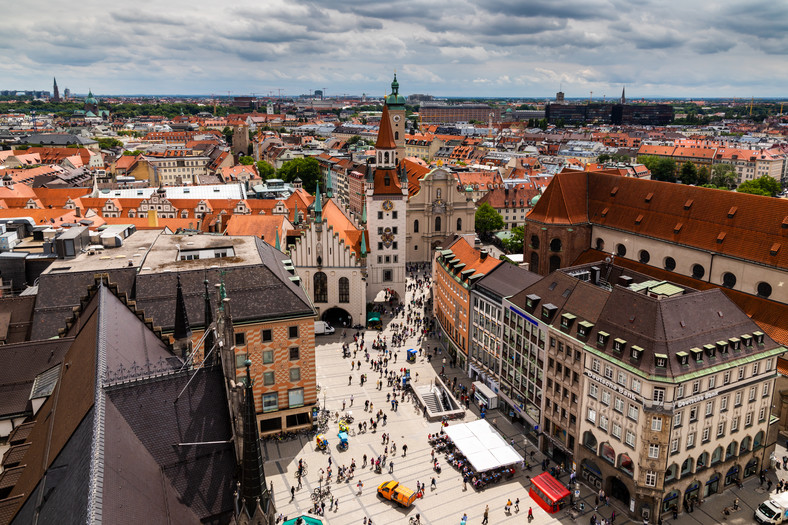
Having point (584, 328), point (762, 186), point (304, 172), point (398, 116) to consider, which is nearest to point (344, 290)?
point (584, 328)

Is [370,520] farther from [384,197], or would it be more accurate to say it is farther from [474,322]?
[384,197]

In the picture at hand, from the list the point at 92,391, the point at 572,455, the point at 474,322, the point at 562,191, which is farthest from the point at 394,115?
the point at 92,391

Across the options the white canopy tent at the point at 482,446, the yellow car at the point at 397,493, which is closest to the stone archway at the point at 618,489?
the white canopy tent at the point at 482,446

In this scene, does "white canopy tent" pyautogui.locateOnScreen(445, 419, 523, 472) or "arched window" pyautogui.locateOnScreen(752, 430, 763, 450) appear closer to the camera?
"white canopy tent" pyautogui.locateOnScreen(445, 419, 523, 472)

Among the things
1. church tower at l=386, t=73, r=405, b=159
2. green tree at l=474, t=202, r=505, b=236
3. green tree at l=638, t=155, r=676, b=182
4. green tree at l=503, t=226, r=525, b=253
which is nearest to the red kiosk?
green tree at l=503, t=226, r=525, b=253

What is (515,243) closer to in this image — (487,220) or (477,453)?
(487,220)

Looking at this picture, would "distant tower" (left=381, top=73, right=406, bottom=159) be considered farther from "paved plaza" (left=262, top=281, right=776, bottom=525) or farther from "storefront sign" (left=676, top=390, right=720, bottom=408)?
"storefront sign" (left=676, top=390, right=720, bottom=408)
